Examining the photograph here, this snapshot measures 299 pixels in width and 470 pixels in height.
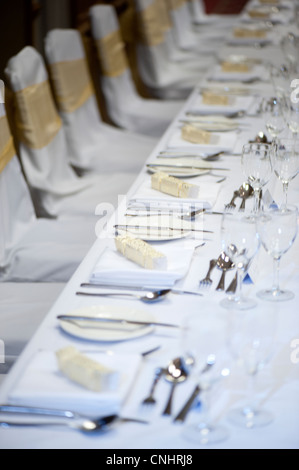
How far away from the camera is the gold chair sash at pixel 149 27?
18.7ft

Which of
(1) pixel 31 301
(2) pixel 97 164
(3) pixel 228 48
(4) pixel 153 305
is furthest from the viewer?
(3) pixel 228 48

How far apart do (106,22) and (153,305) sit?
320 cm

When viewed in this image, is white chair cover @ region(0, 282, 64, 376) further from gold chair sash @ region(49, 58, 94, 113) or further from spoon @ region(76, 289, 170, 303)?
gold chair sash @ region(49, 58, 94, 113)

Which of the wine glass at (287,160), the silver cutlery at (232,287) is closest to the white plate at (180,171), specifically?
Answer: the wine glass at (287,160)

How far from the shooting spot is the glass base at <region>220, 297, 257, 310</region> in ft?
5.59

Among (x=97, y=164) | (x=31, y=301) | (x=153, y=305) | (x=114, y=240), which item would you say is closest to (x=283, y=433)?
(x=153, y=305)

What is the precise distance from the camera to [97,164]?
386cm

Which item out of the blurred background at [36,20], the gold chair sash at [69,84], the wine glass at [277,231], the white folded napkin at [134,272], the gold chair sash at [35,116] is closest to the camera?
the wine glass at [277,231]

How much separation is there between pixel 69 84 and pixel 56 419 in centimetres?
269

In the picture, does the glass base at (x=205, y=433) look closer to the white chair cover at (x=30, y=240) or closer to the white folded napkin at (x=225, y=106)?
the white chair cover at (x=30, y=240)

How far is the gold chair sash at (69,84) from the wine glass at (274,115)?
3.88 ft

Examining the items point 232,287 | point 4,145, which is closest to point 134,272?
point 232,287

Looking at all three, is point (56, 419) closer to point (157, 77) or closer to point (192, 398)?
point (192, 398)

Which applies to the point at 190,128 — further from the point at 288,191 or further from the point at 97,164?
the point at 97,164
